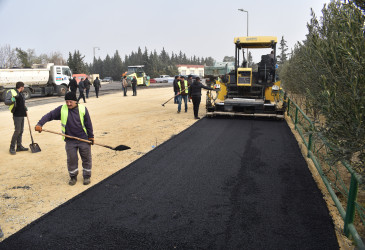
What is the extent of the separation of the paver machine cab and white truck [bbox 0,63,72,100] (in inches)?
678

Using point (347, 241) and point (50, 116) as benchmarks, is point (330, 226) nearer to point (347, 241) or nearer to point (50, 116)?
point (347, 241)

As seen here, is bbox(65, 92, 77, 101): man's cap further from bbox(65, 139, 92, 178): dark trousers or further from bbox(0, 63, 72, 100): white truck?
bbox(0, 63, 72, 100): white truck

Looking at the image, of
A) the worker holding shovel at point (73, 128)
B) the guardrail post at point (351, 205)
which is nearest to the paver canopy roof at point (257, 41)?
the worker holding shovel at point (73, 128)

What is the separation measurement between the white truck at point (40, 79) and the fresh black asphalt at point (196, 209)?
1996 cm

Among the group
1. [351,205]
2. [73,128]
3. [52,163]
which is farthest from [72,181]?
[351,205]

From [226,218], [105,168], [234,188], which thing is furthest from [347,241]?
[105,168]

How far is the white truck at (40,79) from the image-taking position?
22.2 meters

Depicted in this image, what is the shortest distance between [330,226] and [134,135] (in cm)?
675

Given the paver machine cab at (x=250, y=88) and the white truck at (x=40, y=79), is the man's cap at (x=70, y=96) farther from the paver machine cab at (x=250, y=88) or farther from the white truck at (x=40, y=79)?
the white truck at (x=40, y=79)

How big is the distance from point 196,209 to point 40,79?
24346mm

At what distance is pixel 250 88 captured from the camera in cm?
1287

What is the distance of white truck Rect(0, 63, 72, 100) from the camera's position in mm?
22203

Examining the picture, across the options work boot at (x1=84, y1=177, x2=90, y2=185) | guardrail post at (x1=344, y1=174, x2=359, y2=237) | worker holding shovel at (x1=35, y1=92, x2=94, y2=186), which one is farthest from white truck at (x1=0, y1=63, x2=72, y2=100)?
guardrail post at (x1=344, y1=174, x2=359, y2=237)

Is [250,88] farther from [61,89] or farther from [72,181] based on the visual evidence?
[61,89]
